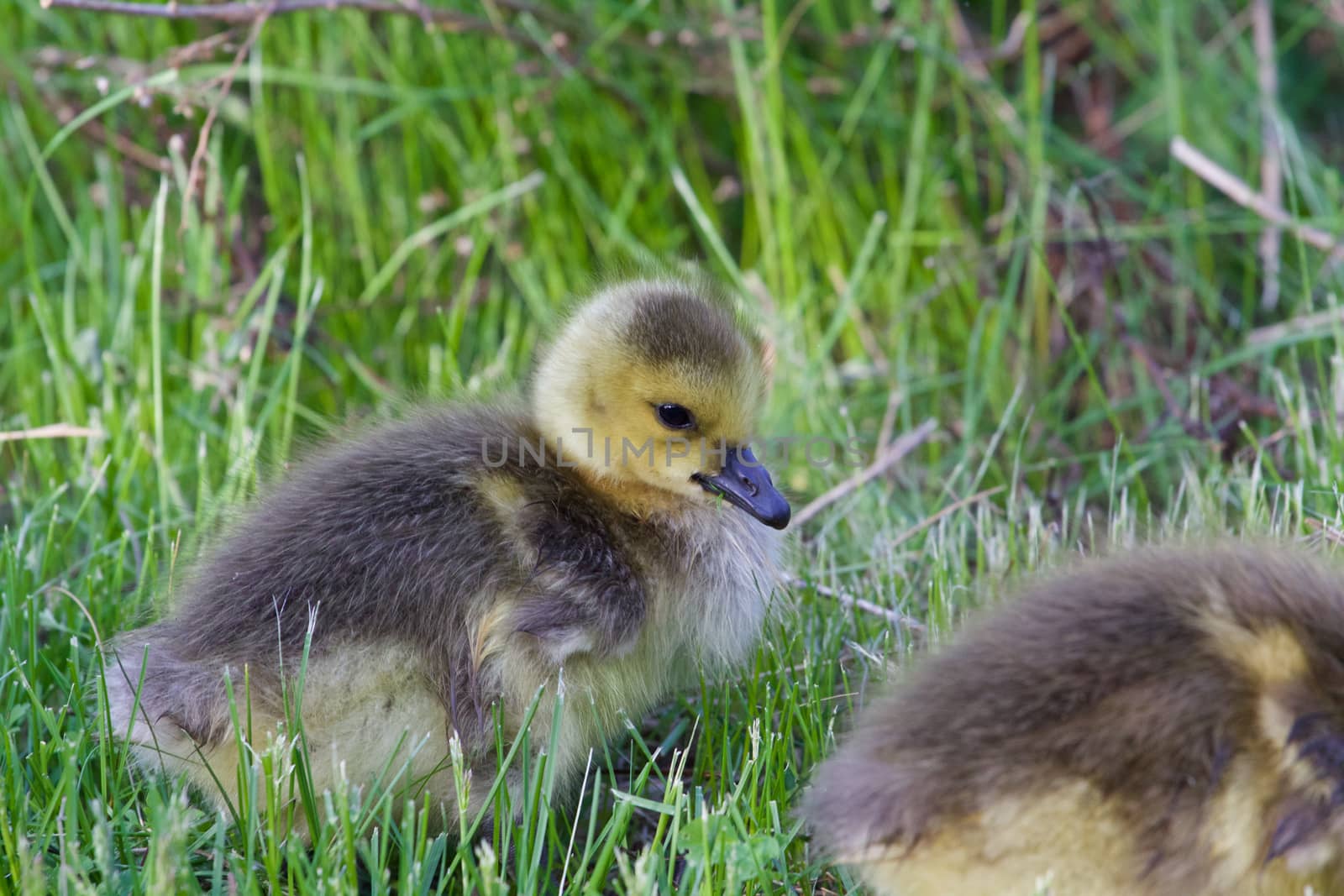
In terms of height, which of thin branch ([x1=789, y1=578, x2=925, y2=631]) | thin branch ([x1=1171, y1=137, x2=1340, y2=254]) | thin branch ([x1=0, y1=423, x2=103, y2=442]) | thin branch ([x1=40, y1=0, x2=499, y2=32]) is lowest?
thin branch ([x1=789, y1=578, x2=925, y2=631])

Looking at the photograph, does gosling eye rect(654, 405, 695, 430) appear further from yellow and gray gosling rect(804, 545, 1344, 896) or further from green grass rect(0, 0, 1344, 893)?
yellow and gray gosling rect(804, 545, 1344, 896)

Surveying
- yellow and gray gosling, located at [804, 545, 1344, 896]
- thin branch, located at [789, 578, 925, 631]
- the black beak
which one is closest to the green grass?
thin branch, located at [789, 578, 925, 631]

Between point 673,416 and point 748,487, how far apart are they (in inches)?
4.5

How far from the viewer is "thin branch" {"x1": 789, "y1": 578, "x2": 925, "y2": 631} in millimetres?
1781

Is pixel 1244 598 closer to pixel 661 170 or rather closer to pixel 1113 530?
pixel 1113 530

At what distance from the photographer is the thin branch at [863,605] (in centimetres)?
178

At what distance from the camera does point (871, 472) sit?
7.43ft

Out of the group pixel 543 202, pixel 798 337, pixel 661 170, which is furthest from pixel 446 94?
pixel 798 337

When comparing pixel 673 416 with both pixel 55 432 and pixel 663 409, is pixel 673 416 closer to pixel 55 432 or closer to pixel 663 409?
pixel 663 409

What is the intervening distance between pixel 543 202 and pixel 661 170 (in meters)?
0.28

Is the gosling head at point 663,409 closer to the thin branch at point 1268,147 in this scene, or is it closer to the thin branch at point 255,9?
the thin branch at point 255,9

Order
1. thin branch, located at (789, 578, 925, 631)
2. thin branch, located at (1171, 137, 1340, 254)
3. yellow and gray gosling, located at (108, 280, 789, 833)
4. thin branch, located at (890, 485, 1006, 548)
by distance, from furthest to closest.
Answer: thin branch, located at (1171, 137, 1340, 254) → thin branch, located at (890, 485, 1006, 548) → thin branch, located at (789, 578, 925, 631) → yellow and gray gosling, located at (108, 280, 789, 833)

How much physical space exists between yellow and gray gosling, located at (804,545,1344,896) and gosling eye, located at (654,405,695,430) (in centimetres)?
50

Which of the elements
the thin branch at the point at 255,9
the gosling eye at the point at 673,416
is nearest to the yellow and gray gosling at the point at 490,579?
the gosling eye at the point at 673,416
